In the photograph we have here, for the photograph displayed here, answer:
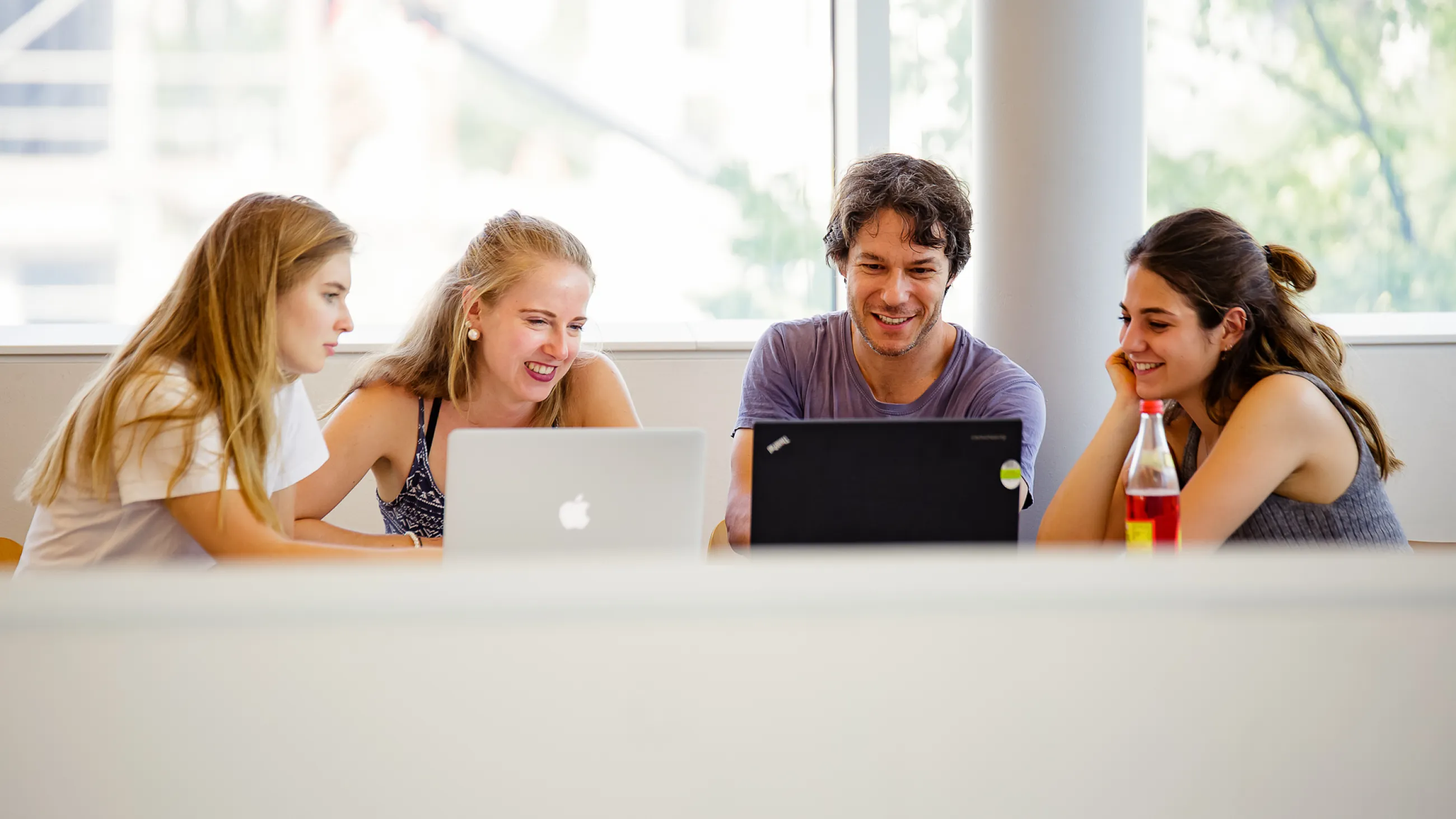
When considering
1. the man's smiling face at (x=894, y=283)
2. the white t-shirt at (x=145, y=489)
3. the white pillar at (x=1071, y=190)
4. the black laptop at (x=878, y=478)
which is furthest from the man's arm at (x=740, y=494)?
the white pillar at (x=1071, y=190)

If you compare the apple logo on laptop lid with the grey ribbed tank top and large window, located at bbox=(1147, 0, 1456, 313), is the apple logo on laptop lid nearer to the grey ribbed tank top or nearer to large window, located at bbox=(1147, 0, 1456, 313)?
the grey ribbed tank top

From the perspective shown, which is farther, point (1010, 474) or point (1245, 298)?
point (1245, 298)

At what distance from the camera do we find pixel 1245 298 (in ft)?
5.89

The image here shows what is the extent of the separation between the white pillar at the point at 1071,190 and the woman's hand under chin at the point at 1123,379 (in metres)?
0.71

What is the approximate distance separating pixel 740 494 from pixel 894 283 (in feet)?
1.65

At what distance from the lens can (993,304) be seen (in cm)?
279

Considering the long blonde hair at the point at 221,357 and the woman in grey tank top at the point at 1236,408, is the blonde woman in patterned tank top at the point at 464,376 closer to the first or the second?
the long blonde hair at the point at 221,357

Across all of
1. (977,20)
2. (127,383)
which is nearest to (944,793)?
(127,383)

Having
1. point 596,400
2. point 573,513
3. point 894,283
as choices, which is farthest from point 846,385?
point 573,513

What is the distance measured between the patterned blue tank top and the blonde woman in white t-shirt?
0.92ft

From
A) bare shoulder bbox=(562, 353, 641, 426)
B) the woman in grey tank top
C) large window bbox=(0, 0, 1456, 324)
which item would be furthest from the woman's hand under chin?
large window bbox=(0, 0, 1456, 324)

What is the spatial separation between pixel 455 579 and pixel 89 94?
3839 mm

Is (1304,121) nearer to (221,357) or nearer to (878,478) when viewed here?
(878,478)

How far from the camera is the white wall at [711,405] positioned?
304 cm
